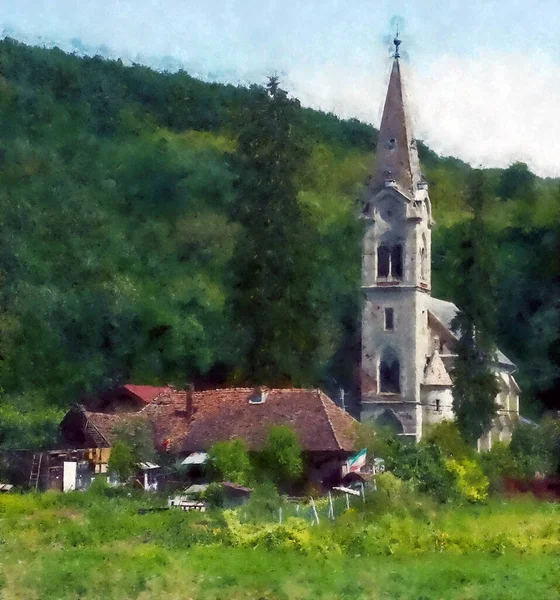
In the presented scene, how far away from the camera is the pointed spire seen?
166 ft

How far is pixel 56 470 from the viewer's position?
41.5m

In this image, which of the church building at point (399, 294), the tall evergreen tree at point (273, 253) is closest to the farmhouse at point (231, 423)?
the tall evergreen tree at point (273, 253)

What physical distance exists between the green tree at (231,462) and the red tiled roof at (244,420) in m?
1.06

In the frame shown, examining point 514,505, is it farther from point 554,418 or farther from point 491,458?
point 554,418

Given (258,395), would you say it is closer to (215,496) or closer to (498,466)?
(215,496)

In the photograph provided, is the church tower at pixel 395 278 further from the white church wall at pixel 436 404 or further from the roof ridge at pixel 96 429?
the roof ridge at pixel 96 429

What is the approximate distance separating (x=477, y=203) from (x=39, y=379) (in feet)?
65.4

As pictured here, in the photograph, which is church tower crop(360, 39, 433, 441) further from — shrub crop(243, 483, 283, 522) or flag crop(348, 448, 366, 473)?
shrub crop(243, 483, 283, 522)

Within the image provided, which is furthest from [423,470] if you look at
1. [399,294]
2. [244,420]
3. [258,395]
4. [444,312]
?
[444,312]

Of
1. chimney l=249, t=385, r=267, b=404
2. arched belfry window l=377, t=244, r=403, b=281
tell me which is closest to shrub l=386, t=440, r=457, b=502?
chimney l=249, t=385, r=267, b=404

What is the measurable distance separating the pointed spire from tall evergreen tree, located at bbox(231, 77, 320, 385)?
7440 mm

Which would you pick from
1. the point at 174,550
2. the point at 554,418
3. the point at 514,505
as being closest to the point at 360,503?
the point at 174,550

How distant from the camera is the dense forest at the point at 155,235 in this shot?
50.0 m

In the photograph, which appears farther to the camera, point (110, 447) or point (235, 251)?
point (235, 251)
